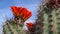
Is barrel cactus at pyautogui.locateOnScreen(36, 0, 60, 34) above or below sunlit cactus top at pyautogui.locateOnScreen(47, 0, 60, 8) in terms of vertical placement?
below

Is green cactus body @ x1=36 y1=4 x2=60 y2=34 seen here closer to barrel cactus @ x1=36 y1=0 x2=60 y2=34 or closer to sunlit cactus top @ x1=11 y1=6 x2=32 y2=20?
barrel cactus @ x1=36 y1=0 x2=60 y2=34

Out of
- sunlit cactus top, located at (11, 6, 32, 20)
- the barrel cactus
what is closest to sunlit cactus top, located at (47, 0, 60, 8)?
the barrel cactus

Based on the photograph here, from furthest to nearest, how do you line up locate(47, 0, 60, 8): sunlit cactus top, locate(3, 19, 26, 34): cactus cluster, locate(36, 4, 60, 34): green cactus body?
1. locate(3, 19, 26, 34): cactus cluster
2. locate(47, 0, 60, 8): sunlit cactus top
3. locate(36, 4, 60, 34): green cactus body

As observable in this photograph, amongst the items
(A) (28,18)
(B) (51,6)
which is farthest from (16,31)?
(B) (51,6)

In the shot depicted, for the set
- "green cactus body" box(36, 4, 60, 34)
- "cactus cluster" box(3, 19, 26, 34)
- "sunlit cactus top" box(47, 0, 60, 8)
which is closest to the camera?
"green cactus body" box(36, 4, 60, 34)

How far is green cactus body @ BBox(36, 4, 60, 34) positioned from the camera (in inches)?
92.8

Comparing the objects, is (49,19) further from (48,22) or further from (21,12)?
(21,12)

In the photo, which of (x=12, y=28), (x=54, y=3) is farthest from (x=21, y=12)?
(x=54, y=3)

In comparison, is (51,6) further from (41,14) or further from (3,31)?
(3,31)

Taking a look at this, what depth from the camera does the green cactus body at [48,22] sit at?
2.36 meters

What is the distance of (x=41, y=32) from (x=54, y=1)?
363 mm

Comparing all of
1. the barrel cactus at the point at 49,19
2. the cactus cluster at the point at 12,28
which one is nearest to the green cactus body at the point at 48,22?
the barrel cactus at the point at 49,19

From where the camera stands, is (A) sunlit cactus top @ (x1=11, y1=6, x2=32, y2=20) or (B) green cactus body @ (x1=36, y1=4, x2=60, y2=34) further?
(A) sunlit cactus top @ (x1=11, y1=6, x2=32, y2=20)

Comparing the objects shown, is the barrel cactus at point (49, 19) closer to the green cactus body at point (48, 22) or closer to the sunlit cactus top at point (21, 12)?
the green cactus body at point (48, 22)
